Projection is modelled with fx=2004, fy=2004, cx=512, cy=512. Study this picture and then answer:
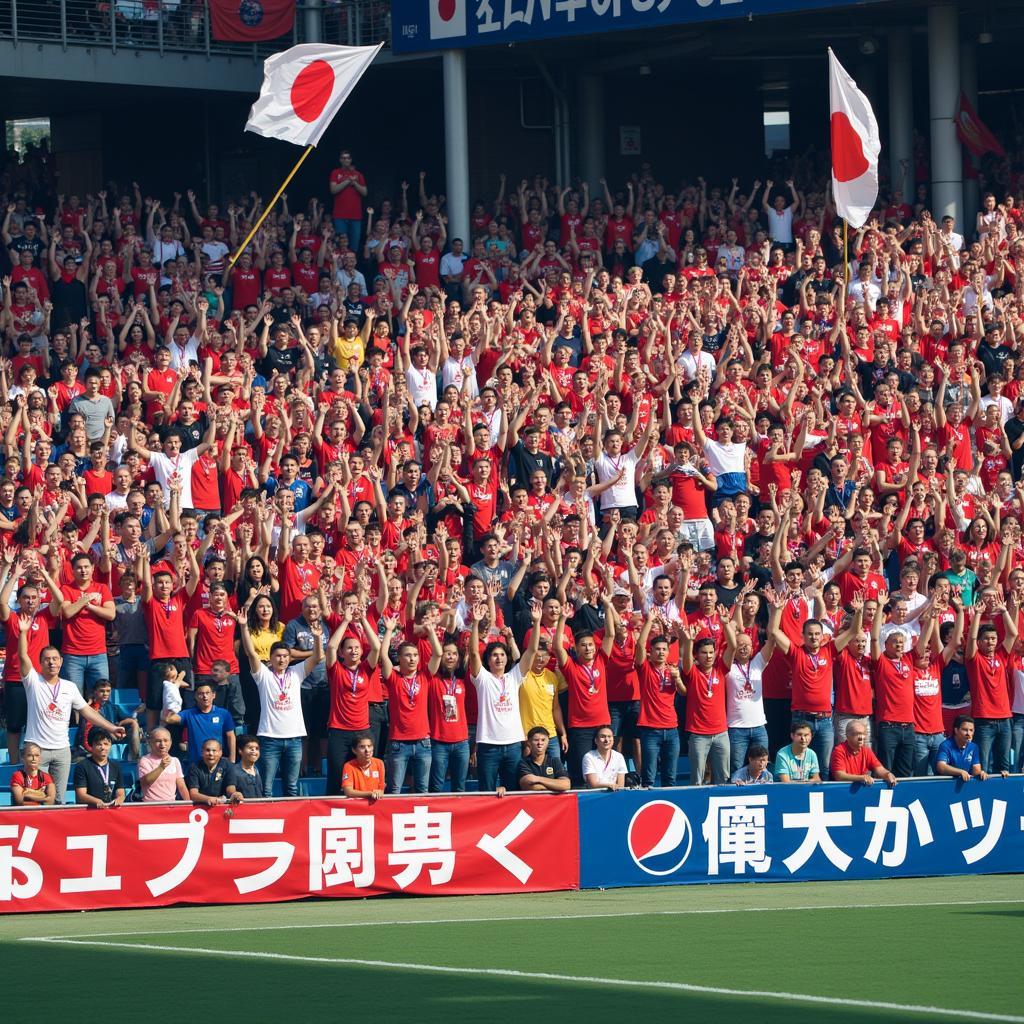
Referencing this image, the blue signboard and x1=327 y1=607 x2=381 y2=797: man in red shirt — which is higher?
the blue signboard

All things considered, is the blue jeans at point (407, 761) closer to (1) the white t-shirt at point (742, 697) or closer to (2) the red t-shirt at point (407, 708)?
(2) the red t-shirt at point (407, 708)

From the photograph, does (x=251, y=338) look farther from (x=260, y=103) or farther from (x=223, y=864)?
(x=223, y=864)

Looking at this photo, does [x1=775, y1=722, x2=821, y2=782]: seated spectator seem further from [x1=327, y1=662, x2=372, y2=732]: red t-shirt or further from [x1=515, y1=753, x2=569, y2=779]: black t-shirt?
[x1=327, y1=662, x2=372, y2=732]: red t-shirt

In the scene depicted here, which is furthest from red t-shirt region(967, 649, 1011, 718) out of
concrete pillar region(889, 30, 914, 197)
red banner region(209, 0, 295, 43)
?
Answer: red banner region(209, 0, 295, 43)

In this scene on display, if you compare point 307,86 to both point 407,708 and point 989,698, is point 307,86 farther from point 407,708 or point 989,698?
point 989,698

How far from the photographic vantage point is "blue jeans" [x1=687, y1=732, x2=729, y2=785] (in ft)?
56.2

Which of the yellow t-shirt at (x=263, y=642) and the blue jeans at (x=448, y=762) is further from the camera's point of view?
the yellow t-shirt at (x=263, y=642)

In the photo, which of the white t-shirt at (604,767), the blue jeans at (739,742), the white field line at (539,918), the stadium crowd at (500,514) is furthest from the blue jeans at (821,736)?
the white field line at (539,918)

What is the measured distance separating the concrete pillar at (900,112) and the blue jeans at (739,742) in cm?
1370

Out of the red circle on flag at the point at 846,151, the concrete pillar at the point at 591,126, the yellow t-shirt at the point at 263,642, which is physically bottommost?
the yellow t-shirt at the point at 263,642

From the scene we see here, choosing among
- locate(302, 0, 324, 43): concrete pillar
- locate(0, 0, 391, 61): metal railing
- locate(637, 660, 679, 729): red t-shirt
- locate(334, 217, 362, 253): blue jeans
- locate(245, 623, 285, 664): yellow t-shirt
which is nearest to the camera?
locate(245, 623, 285, 664): yellow t-shirt

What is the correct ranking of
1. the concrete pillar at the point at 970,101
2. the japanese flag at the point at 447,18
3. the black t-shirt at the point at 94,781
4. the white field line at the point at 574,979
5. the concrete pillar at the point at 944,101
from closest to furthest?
the white field line at the point at 574,979
the black t-shirt at the point at 94,781
the concrete pillar at the point at 944,101
the japanese flag at the point at 447,18
the concrete pillar at the point at 970,101

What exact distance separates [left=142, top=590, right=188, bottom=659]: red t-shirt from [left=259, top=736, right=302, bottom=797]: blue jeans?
4.24 feet

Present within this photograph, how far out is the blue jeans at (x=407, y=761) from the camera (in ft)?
54.3
